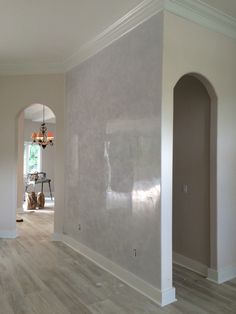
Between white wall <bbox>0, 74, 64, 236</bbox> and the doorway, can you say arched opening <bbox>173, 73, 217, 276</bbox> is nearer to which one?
white wall <bbox>0, 74, 64, 236</bbox>

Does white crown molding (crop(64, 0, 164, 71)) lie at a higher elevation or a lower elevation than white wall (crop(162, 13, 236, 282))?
higher

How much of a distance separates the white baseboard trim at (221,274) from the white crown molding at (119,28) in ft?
9.92

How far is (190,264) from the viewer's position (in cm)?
369

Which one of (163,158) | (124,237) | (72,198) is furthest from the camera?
(72,198)

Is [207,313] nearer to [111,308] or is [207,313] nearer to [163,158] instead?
[111,308]

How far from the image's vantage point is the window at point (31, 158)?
1079 centimetres

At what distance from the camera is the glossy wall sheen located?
2.94 meters

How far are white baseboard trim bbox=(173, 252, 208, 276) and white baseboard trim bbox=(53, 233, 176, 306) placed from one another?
0.80m

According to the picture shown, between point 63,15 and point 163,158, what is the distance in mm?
2099

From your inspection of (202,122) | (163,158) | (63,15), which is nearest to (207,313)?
(163,158)

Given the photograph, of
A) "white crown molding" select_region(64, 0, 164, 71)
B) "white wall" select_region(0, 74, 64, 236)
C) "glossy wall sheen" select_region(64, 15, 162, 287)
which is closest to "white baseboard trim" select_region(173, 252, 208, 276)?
"glossy wall sheen" select_region(64, 15, 162, 287)

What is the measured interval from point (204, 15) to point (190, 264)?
3070 millimetres

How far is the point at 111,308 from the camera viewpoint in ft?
8.93

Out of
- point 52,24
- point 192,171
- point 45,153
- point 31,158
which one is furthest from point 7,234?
point 45,153
